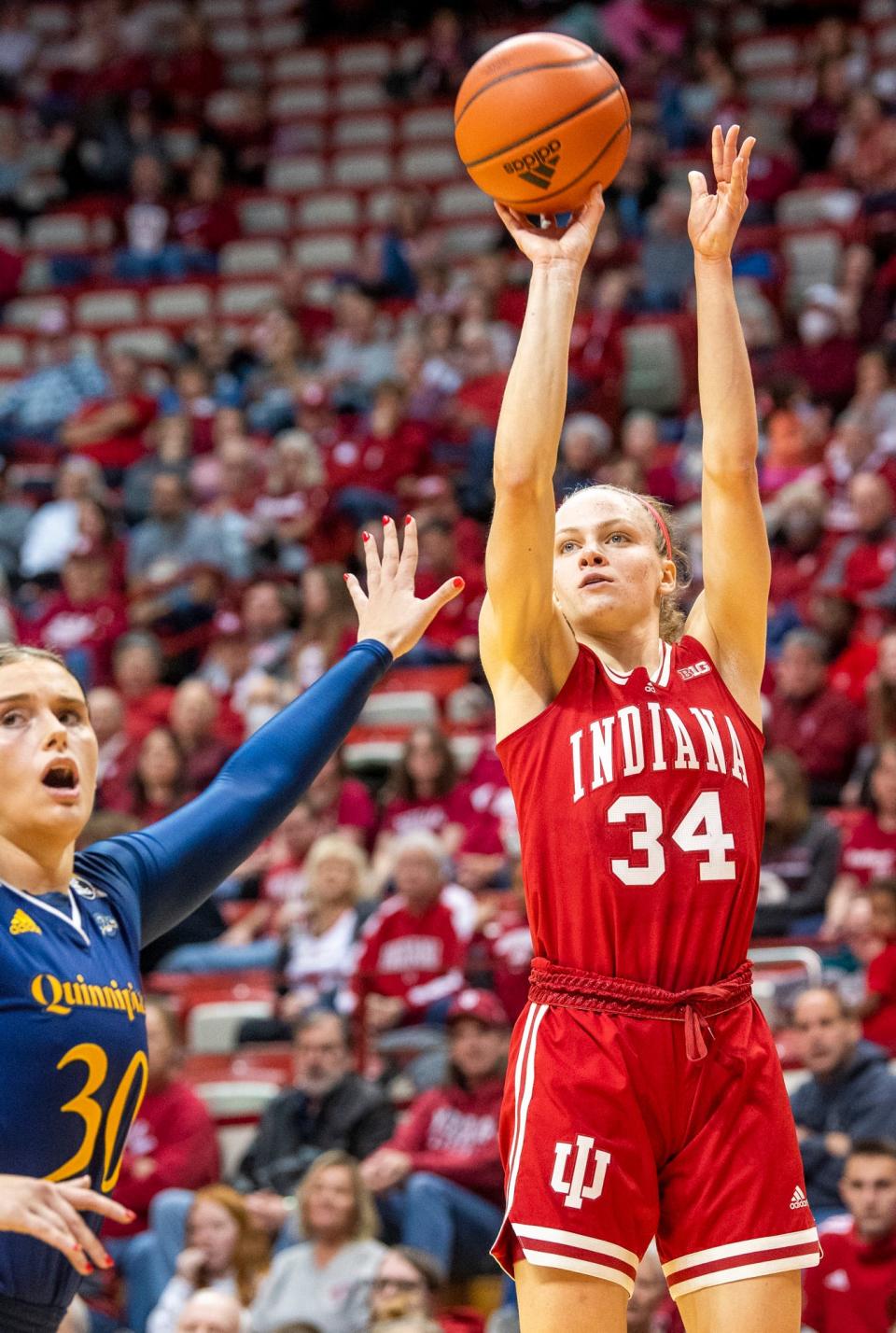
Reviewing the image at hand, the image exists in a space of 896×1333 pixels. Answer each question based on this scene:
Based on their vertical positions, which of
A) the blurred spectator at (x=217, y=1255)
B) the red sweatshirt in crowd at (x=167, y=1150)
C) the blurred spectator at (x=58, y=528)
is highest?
the blurred spectator at (x=58, y=528)

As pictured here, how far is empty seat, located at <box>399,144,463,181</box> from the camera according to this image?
16.4 meters

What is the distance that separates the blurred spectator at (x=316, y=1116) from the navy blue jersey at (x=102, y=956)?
4.04 meters

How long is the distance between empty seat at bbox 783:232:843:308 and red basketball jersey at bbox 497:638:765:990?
419 inches

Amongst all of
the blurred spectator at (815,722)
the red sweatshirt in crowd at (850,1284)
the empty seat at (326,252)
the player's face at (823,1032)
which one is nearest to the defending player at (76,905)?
the red sweatshirt in crowd at (850,1284)

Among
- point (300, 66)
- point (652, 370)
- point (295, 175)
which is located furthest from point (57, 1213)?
point (300, 66)

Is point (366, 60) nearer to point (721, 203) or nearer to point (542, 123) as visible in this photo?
point (542, 123)

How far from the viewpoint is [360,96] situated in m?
17.8

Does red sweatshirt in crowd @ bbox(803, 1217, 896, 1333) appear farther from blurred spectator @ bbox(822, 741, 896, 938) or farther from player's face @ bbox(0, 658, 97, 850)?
player's face @ bbox(0, 658, 97, 850)

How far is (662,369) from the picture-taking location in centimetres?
1327

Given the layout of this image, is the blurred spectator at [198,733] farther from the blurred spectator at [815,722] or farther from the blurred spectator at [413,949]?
the blurred spectator at [815,722]

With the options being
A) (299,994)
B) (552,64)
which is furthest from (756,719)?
(299,994)

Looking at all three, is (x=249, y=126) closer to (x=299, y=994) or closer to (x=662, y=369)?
(x=662, y=369)

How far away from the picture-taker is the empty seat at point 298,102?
17.8 m

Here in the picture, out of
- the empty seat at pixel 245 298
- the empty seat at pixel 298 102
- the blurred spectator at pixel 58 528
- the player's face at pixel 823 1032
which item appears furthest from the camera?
the empty seat at pixel 298 102
